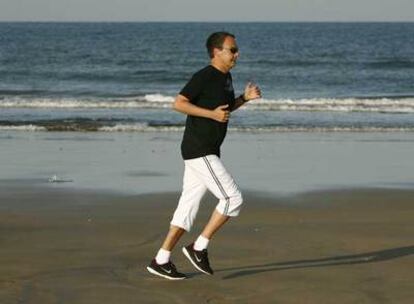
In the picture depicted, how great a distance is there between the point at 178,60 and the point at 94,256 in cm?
4604

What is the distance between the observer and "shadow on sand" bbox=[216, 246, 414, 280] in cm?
692

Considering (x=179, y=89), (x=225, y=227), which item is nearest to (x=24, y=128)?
(x=225, y=227)

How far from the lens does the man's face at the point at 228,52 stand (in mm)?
6422

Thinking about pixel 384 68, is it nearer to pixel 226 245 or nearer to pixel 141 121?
pixel 141 121

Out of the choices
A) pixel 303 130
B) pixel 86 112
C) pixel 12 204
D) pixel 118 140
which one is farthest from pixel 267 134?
pixel 12 204

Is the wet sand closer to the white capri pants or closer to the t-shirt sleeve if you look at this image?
the white capri pants

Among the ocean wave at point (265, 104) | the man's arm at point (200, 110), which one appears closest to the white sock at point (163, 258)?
the man's arm at point (200, 110)

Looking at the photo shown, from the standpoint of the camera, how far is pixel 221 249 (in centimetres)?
762

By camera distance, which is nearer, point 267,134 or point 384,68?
point 267,134

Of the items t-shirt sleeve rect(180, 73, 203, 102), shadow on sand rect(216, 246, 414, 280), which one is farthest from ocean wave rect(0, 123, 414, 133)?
t-shirt sleeve rect(180, 73, 203, 102)

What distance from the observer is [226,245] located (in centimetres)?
777

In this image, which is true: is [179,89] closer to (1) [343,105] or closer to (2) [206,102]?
(1) [343,105]

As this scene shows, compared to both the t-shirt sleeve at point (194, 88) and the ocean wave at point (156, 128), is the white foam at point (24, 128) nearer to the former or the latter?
the ocean wave at point (156, 128)

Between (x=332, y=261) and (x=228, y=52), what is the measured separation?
6.19ft
